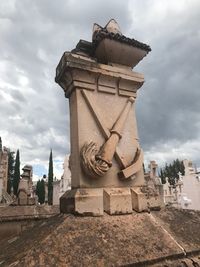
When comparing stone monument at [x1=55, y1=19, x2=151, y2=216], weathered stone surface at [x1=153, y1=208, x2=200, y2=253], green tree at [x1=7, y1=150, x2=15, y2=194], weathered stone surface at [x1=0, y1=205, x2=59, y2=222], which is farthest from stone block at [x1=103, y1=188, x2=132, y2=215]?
green tree at [x1=7, y1=150, x2=15, y2=194]

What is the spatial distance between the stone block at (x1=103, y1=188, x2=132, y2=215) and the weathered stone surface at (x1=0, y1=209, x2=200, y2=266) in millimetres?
67

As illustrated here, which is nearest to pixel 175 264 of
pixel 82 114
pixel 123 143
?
pixel 123 143

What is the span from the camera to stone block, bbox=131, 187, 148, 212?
2.58 m

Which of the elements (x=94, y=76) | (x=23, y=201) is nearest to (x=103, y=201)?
(x=94, y=76)

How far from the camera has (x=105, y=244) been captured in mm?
1990

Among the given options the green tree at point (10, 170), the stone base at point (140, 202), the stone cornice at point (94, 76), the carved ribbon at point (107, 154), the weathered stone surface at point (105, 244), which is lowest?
the weathered stone surface at point (105, 244)

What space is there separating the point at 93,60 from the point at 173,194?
89.9 ft

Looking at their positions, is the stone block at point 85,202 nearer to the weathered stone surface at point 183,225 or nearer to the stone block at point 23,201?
the weathered stone surface at point 183,225

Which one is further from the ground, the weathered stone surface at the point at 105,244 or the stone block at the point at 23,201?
the stone block at the point at 23,201

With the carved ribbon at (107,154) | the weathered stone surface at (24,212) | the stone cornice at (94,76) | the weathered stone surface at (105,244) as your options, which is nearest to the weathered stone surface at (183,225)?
the weathered stone surface at (105,244)

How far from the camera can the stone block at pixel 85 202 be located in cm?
230

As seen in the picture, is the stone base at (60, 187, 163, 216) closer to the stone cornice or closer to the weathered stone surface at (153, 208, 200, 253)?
the weathered stone surface at (153, 208, 200, 253)

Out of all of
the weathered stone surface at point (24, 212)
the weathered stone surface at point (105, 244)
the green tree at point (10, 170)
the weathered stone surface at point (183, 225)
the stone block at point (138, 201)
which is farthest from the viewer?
the green tree at point (10, 170)

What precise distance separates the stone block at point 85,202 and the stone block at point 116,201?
0.25 feet
